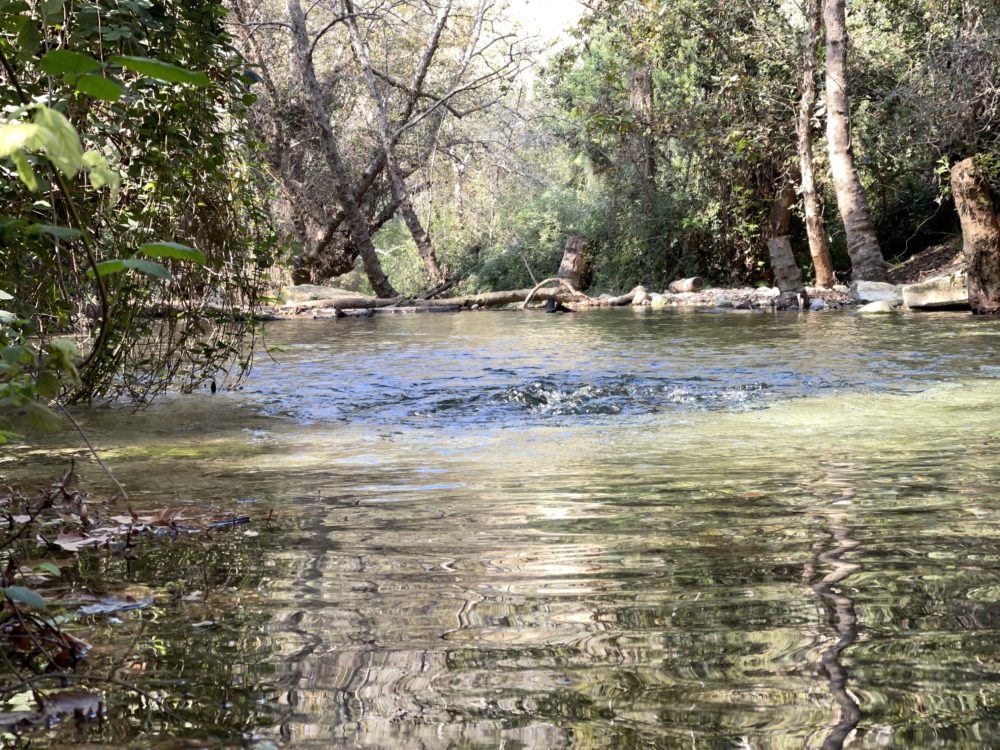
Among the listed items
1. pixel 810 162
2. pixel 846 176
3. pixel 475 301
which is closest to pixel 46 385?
pixel 846 176

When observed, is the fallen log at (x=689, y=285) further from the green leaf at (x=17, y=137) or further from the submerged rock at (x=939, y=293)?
the green leaf at (x=17, y=137)

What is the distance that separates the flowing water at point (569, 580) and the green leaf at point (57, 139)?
3.32 ft

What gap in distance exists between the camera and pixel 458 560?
3.23m

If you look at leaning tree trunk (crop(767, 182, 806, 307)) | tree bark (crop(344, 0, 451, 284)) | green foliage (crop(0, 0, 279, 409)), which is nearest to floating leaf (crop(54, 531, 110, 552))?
green foliage (crop(0, 0, 279, 409))

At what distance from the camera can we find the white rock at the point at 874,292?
1916cm

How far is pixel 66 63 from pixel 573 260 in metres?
25.0

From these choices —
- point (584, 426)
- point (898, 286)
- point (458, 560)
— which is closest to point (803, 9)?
point (898, 286)

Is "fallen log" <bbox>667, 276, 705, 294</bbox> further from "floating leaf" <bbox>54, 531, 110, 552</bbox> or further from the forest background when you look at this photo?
"floating leaf" <bbox>54, 531, 110, 552</bbox>

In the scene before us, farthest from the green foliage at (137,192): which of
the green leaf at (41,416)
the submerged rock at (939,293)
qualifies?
the submerged rock at (939,293)

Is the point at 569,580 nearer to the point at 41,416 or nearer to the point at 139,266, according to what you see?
the point at 41,416

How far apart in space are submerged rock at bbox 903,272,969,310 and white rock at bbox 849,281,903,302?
1047mm

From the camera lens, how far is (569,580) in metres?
2.96

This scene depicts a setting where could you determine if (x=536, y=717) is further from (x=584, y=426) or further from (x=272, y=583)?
(x=584, y=426)

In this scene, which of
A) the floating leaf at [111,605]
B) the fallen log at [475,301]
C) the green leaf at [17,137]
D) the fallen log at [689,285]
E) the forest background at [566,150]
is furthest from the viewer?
the fallen log at [689,285]
